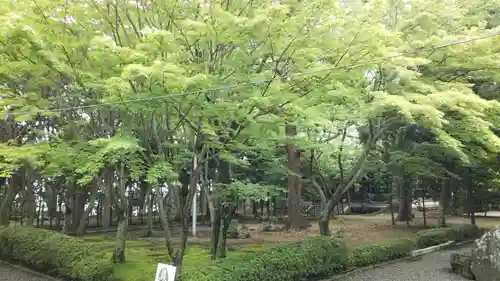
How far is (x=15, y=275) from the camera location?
10.7 metres

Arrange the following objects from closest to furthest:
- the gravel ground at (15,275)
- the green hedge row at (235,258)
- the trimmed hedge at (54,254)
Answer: the green hedge row at (235,258)
the trimmed hedge at (54,254)
the gravel ground at (15,275)

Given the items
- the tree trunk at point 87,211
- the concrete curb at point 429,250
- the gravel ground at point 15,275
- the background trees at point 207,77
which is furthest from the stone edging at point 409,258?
the tree trunk at point 87,211

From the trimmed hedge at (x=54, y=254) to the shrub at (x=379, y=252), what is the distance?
21.1ft

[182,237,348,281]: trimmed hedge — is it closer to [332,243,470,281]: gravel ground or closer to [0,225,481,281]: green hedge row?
[0,225,481,281]: green hedge row

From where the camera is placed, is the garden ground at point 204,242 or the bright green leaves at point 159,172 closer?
the bright green leaves at point 159,172

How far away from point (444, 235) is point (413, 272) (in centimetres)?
492

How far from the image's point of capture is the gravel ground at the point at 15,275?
33.8 feet

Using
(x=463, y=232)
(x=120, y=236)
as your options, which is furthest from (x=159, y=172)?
(x=463, y=232)

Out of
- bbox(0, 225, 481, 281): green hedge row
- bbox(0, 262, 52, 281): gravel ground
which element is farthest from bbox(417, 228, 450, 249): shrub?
bbox(0, 262, 52, 281): gravel ground

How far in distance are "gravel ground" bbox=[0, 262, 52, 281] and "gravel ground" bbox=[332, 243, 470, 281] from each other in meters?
7.93

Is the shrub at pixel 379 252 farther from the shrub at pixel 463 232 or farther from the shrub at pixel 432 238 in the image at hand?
the shrub at pixel 463 232

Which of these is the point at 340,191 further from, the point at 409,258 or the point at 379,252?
the point at 409,258

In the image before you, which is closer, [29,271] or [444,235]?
[29,271]

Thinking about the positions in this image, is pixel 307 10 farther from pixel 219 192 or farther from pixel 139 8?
pixel 219 192
